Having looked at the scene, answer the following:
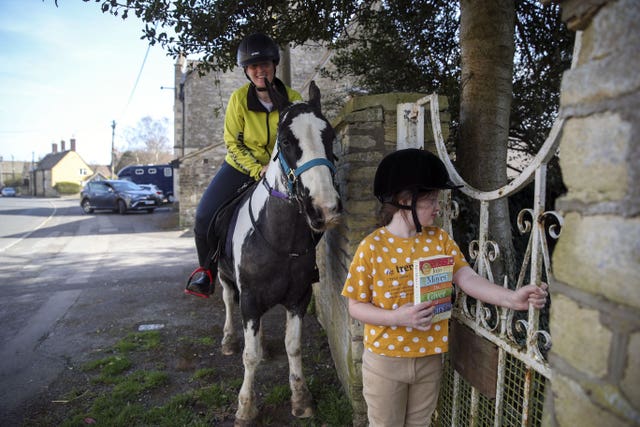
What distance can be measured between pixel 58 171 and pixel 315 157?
76703 millimetres

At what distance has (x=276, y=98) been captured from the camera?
2893 mm

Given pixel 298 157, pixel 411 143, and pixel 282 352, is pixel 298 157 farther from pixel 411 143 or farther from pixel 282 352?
pixel 282 352

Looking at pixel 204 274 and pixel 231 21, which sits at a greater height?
pixel 231 21

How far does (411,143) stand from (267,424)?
2460 millimetres

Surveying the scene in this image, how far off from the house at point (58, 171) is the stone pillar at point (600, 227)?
72.7 m

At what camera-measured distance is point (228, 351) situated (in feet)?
14.2

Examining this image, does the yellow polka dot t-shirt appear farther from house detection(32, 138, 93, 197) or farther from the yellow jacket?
house detection(32, 138, 93, 197)

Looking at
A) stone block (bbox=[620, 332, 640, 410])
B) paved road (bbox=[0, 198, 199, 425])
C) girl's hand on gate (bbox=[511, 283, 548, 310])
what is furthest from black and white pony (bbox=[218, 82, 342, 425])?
paved road (bbox=[0, 198, 199, 425])

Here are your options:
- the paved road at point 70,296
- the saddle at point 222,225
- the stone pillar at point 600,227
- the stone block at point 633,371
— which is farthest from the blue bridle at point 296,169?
the paved road at point 70,296

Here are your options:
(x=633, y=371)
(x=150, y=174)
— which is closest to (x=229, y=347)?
(x=633, y=371)

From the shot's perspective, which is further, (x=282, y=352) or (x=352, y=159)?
(x=282, y=352)

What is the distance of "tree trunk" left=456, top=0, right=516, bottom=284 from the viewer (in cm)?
337

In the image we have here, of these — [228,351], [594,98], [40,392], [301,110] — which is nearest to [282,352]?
[228,351]

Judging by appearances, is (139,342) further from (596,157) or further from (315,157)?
(596,157)
